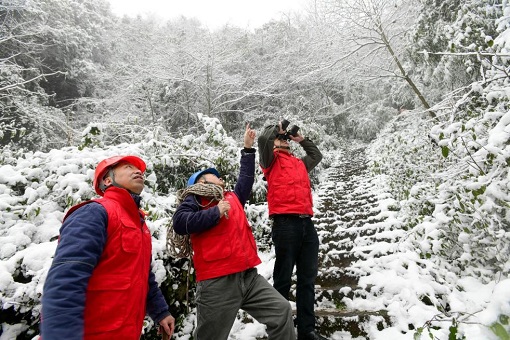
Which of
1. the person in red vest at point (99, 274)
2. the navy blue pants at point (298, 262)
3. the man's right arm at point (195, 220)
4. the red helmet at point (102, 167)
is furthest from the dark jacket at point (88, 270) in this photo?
the navy blue pants at point (298, 262)

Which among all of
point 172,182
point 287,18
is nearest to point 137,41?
point 287,18

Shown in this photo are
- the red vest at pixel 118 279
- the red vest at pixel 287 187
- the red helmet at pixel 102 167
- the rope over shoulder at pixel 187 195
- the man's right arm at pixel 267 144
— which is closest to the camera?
the red vest at pixel 118 279

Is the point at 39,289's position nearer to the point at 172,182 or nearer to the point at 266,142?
the point at 266,142

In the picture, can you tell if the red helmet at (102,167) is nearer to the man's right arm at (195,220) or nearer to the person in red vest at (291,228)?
the man's right arm at (195,220)

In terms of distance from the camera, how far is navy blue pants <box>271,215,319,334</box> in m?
2.66

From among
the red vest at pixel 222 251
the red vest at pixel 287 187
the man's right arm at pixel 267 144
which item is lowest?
the red vest at pixel 222 251

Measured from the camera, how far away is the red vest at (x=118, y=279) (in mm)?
1313

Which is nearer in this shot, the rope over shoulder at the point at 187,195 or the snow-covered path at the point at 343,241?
the rope over shoulder at the point at 187,195

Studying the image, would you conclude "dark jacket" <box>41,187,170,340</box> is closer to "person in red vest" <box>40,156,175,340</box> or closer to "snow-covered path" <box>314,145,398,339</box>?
"person in red vest" <box>40,156,175,340</box>

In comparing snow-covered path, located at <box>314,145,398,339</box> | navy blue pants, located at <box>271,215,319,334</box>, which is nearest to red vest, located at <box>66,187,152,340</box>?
navy blue pants, located at <box>271,215,319,334</box>

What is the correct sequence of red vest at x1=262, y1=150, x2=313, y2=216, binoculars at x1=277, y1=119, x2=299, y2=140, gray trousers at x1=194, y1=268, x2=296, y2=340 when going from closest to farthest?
1. gray trousers at x1=194, y1=268, x2=296, y2=340
2. red vest at x1=262, y1=150, x2=313, y2=216
3. binoculars at x1=277, y1=119, x2=299, y2=140

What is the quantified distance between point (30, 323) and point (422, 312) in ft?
10.3

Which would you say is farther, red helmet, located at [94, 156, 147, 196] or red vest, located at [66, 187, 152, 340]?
red helmet, located at [94, 156, 147, 196]

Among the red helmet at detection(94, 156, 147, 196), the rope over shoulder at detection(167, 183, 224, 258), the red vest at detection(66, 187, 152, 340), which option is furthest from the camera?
the rope over shoulder at detection(167, 183, 224, 258)
